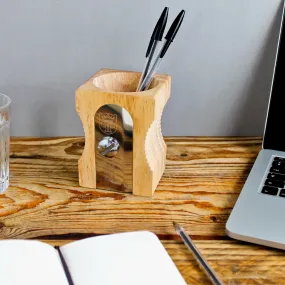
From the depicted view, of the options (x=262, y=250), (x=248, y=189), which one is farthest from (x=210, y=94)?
(x=262, y=250)

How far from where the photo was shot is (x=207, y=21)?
74 cm

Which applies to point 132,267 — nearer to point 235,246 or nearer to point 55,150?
point 235,246

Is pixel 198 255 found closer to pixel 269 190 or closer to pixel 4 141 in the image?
pixel 269 190

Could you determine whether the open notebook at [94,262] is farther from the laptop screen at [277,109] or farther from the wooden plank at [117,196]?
the laptop screen at [277,109]

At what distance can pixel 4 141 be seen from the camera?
25.7 inches

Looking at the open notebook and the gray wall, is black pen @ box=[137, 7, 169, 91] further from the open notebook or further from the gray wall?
the open notebook

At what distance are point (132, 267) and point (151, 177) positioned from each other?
0.17 meters

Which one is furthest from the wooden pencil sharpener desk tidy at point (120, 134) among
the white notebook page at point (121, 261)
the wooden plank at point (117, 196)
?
the white notebook page at point (121, 261)

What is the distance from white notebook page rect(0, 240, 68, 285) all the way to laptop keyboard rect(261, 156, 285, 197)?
28 cm

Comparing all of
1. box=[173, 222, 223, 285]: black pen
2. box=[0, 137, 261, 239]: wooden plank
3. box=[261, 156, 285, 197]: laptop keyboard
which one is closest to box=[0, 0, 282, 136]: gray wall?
box=[0, 137, 261, 239]: wooden plank

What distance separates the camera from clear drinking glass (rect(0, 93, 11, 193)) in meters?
0.63

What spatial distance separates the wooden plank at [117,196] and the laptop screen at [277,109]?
0.04 m

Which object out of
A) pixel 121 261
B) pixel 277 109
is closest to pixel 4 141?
pixel 121 261

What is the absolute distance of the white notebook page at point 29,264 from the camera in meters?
0.43
